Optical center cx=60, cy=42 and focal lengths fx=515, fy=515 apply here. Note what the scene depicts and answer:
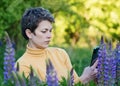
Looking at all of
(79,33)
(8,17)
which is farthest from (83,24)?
(8,17)

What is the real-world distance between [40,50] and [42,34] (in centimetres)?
19

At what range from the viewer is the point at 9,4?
8.54 m

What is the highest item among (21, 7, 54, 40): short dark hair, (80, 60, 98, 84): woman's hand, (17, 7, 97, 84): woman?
(21, 7, 54, 40): short dark hair

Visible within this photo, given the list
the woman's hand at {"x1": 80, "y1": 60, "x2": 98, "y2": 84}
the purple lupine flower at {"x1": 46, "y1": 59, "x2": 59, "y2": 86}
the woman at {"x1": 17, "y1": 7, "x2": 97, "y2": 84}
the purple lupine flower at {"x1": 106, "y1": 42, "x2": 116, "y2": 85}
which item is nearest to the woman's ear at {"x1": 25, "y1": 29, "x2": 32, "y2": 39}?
the woman at {"x1": 17, "y1": 7, "x2": 97, "y2": 84}

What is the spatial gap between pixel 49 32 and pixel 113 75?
1.13 meters

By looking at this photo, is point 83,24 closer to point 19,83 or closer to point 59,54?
point 59,54

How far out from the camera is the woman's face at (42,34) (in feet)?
15.0

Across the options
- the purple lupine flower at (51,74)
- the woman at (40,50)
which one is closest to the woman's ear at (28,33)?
the woman at (40,50)

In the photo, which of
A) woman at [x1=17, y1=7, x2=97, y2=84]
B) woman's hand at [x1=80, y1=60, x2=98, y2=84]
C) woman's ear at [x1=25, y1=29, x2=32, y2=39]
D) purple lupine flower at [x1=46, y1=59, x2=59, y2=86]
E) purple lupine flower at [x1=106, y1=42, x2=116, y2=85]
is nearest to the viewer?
purple lupine flower at [x1=46, y1=59, x2=59, y2=86]

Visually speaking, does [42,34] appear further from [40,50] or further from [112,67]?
[112,67]

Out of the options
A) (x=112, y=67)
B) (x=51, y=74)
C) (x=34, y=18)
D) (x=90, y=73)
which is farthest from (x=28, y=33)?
(x=51, y=74)

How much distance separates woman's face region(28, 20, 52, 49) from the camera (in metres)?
4.57

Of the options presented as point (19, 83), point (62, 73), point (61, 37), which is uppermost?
point (19, 83)

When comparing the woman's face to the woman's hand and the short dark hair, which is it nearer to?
the short dark hair
